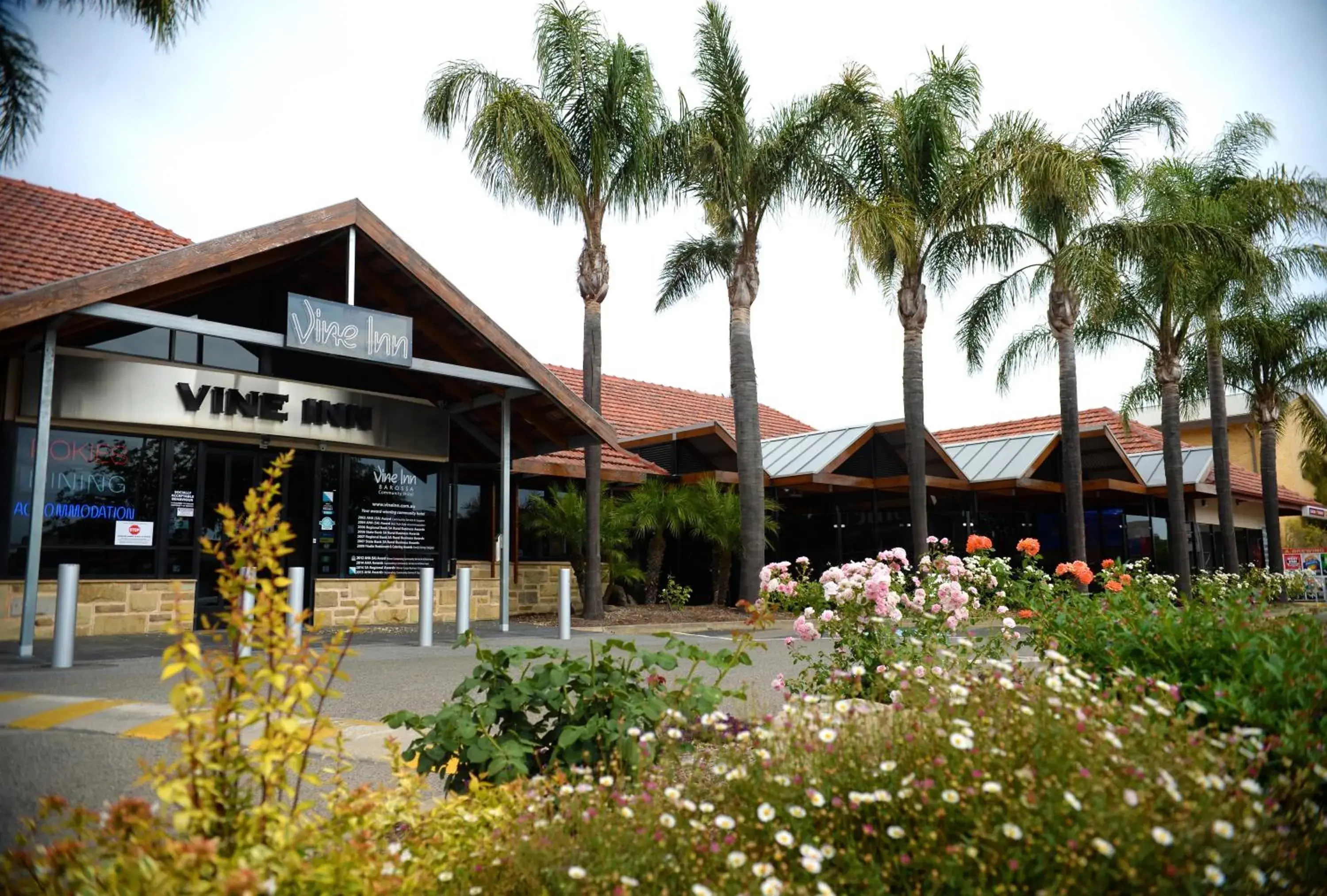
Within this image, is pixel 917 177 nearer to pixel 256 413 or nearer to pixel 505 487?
pixel 505 487

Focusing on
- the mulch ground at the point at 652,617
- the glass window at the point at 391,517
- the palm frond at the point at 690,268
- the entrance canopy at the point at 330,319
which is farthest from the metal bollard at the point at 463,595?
the palm frond at the point at 690,268

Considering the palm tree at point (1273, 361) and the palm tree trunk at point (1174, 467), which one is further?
the palm tree at point (1273, 361)

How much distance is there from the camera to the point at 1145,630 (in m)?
4.28

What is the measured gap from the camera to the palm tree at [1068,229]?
17875 millimetres

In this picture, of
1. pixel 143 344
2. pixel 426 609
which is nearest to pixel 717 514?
pixel 426 609

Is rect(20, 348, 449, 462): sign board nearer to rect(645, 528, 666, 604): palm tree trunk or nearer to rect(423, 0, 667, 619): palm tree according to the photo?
rect(423, 0, 667, 619): palm tree

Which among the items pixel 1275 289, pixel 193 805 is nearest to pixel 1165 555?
pixel 1275 289

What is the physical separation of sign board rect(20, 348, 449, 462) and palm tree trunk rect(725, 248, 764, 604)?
206 inches

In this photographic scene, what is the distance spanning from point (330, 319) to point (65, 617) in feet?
13.5

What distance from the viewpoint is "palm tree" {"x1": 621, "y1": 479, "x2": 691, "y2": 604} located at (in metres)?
17.7

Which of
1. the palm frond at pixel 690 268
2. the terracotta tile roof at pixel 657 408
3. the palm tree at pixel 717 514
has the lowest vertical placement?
the palm tree at pixel 717 514

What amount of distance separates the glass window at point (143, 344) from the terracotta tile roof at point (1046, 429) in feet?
73.3

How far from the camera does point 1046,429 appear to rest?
95.9 ft

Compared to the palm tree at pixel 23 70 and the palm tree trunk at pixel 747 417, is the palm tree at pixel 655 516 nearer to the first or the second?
the palm tree trunk at pixel 747 417
